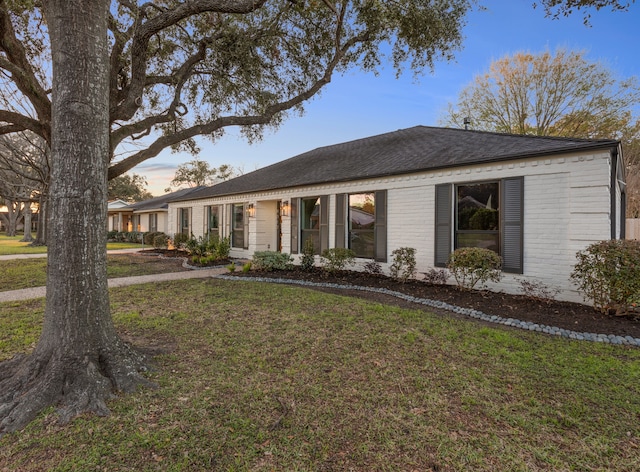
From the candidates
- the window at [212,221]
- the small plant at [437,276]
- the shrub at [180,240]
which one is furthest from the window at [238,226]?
the small plant at [437,276]

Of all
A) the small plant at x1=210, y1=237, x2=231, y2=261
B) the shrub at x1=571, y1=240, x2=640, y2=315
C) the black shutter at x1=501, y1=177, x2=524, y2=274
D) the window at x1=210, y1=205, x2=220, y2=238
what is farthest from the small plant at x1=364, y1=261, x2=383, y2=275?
the window at x1=210, y1=205, x2=220, y2=238

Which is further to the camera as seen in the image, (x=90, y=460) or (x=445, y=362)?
(x=445, y=362)

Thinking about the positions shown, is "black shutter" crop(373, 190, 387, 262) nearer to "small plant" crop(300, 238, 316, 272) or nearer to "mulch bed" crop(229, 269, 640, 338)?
"mulch bed" crop(229, 269, 640, 338)

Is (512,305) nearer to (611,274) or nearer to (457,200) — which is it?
(611,274)

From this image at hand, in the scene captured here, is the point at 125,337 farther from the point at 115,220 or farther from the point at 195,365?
the point at 115,220

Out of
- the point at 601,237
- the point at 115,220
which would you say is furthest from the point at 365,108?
the point at 115,220

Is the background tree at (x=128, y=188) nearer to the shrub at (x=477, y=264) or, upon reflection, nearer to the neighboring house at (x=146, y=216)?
the neighboring house at (x=146, y=216)

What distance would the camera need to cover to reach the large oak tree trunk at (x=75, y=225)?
2.64 m

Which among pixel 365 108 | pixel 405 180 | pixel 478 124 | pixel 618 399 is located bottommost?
pixel 618 399

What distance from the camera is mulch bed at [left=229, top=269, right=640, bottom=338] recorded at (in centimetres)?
453

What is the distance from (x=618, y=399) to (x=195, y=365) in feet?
12.7

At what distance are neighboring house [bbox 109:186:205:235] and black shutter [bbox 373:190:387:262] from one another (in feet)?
42.3

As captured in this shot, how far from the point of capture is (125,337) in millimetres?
3883

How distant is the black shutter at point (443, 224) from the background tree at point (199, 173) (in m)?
33.6
